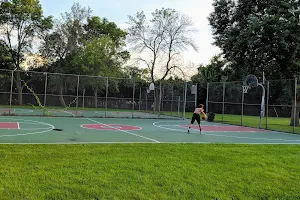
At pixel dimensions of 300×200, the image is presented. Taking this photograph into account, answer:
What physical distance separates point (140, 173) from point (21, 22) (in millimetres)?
30289

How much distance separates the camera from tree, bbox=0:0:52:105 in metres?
30.3

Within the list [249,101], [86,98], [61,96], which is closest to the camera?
[61,96]

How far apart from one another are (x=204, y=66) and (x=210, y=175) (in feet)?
122

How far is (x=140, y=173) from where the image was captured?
527 cm

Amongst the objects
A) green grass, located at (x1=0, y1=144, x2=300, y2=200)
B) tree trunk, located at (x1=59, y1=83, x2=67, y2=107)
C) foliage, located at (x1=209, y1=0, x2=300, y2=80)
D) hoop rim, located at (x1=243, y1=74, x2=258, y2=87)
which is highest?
foliage, located at (x1=209, y1=0, x2=300, y2=80)

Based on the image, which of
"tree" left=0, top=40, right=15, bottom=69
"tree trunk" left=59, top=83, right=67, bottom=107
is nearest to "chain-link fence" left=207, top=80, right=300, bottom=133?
"tree trunk" left=59, top=83, right=67, bottom=107

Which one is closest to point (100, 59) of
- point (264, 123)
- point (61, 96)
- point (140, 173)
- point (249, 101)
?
point (61, 96)

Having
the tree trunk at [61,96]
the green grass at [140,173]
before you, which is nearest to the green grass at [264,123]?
the green grass at [140,173]

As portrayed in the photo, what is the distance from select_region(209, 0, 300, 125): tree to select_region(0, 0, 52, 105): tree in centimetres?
1868

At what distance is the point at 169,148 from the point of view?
25.4ft

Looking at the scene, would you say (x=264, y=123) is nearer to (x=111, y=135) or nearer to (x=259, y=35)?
(x=259, y=35)

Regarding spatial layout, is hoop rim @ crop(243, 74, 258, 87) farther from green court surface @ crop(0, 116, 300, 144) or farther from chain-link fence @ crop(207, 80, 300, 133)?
chain-link fence @ crop(207, 80, 300, 133)

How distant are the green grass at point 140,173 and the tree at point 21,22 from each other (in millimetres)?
26946

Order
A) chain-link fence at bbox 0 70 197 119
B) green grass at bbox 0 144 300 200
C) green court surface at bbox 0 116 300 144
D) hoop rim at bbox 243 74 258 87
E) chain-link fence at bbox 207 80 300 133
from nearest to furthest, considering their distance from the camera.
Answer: green grass at bbox 0 144 300 200 → green court surface at bbox 0 116 300 144 → hoop rim at bbox 243 74 258 87 → chain-link fence at bbox 207 80 300 133 → chain-link fence at bbox 0 70 197 119
